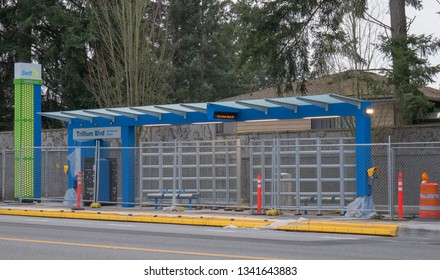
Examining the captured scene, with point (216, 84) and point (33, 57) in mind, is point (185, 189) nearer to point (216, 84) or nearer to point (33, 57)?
point (33, 57)

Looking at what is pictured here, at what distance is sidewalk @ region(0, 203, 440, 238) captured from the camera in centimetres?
1930

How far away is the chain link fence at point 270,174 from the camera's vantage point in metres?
24.6

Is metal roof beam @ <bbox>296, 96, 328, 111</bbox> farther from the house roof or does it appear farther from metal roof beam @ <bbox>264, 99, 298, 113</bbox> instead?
the house roof

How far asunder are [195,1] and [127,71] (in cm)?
2137

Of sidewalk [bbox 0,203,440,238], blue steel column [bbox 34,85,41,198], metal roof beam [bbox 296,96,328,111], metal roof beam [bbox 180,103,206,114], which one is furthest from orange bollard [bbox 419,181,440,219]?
blue steel column [bbox 34,85,41,198]

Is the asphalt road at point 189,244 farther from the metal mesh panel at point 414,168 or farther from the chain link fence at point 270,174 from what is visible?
the metal mesh panel at point 414,168

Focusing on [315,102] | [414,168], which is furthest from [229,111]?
[414,168]

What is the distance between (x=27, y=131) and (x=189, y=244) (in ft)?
56.8

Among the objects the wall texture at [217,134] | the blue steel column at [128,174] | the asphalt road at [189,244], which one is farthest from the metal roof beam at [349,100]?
the blue steel column at [128,174]

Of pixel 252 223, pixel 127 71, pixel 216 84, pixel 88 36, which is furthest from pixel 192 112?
pixel 216 84

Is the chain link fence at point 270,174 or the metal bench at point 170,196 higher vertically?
the chain link fence at point 270,174

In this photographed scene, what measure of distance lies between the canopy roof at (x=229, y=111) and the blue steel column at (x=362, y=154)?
293mm

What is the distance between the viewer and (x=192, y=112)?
89.1ft

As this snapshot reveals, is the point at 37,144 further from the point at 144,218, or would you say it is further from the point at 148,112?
the point at 144,218
